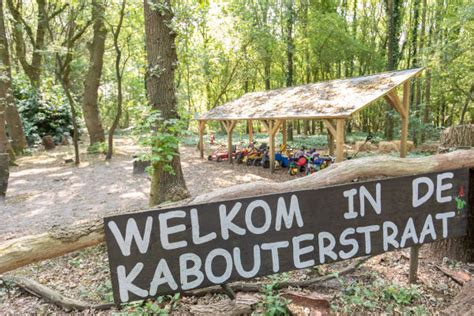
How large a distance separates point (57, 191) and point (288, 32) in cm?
1535

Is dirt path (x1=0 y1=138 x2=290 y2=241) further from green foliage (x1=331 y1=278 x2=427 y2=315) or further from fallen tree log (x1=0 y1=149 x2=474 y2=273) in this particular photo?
green foliage (x1=331 y1=278 x2=427 y2=315)

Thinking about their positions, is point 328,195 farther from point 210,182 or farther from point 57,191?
point 57,191

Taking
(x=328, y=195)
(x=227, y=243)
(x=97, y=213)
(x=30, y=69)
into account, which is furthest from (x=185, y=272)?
(x=30, y=69)

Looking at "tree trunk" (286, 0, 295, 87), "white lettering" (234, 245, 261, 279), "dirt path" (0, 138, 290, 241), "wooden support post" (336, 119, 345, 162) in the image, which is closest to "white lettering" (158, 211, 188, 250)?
"white lettering" (234, 245, 261, 279)

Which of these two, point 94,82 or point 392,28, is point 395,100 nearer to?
point 392,28

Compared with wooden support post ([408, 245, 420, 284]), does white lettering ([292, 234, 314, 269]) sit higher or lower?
higher

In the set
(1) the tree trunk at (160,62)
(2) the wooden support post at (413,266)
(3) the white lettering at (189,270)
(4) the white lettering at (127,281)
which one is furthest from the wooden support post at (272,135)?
(4) the white lettering at (127,281)

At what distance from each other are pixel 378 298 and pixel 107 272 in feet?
8.78

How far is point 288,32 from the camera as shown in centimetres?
1766

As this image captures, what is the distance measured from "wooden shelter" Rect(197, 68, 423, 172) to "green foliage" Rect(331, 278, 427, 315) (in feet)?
17.6

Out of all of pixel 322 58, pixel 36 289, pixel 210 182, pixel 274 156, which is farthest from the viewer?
pixel 322 58

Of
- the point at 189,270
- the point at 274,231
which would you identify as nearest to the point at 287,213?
the point at 274,231

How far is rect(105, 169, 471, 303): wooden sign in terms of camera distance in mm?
1458

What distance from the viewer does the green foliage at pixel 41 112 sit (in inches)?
550
